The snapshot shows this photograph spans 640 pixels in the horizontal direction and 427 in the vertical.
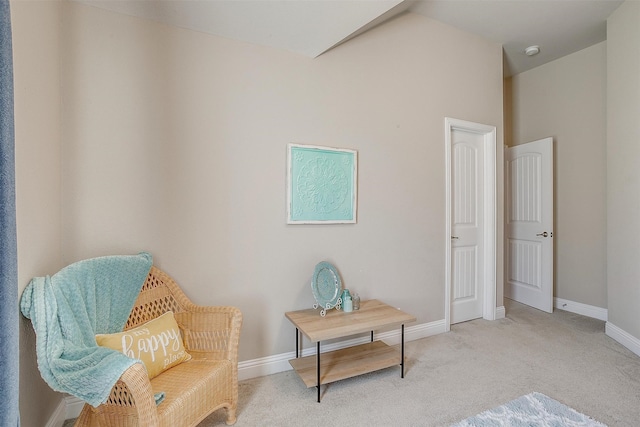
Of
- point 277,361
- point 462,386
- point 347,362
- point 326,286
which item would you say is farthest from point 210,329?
point 462,386

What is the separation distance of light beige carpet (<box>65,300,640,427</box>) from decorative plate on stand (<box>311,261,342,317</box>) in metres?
0.52

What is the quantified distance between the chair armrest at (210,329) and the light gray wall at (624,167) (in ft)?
10.4

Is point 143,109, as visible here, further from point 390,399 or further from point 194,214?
point 390,399

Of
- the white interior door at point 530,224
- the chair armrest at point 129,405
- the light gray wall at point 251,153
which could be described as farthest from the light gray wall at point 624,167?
the chair armrest at point 129,405

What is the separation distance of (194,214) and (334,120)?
1.26 m

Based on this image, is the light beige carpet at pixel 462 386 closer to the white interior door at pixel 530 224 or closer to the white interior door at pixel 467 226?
the white interior door at pixel 467 226

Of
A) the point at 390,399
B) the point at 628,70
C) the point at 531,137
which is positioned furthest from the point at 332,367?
the point at 531,137

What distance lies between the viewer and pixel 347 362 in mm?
2205

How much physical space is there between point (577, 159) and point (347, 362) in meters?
3.48

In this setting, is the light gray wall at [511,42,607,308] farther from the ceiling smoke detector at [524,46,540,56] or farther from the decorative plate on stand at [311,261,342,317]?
the decorative plate on stand at [311,261,342,317]

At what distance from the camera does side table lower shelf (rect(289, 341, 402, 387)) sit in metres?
2.04

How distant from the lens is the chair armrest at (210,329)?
176cm

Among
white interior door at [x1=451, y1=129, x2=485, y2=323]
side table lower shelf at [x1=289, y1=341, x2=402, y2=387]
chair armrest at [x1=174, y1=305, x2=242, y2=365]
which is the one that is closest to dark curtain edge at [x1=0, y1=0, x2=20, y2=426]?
chair armrest at [x1=174, y1=305, x2=242, y2=365]

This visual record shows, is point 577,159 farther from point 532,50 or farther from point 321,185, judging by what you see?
point 321,185
